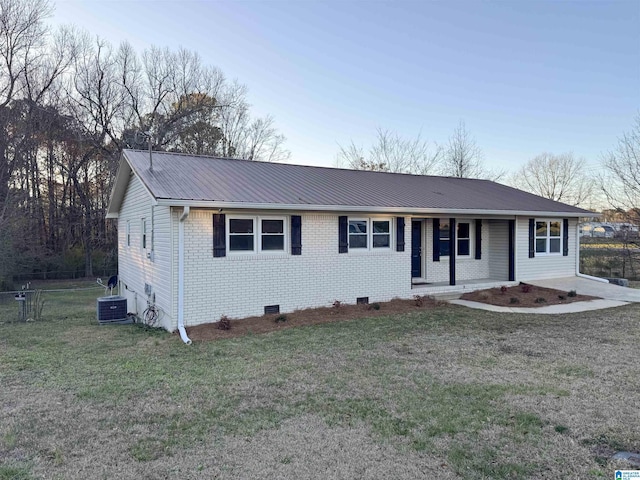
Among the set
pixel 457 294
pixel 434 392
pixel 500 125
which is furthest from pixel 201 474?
pixel 500 125

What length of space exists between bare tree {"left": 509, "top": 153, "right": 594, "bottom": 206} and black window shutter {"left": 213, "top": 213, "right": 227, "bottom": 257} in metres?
30.5

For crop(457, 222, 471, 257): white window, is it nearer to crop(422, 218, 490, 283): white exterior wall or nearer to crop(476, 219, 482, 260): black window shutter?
crop(422, 218, 490, 283): white exterior wall

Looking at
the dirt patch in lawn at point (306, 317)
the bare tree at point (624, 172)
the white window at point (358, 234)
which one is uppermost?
the bare tree at point (624, 172)

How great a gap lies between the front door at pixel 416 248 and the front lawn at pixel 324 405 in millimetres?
5227

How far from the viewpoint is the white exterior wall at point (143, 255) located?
876cm

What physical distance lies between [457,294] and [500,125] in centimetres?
1394

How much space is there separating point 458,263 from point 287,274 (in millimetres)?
6705

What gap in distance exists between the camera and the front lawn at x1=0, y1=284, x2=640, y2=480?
3.32m

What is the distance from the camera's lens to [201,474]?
10.3ft

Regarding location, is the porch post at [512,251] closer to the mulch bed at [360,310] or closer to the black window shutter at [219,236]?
the mulch bed at [360,310]

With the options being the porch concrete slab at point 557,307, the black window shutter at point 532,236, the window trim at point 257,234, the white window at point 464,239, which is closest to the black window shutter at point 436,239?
the white window at point 464,239

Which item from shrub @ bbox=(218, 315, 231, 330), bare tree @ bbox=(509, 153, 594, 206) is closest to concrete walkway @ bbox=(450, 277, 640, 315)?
shrub @ bbox=(218, 315, 231, 330)

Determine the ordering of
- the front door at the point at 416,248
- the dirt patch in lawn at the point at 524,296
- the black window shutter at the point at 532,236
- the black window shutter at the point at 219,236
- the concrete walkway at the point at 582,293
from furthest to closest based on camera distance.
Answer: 1. the black window shutter at the point at 532,236
2. the front door at the point at 416,248
3. the dirt patch in lawn at the point at 524,296
4. the concrete walkway at the point at 582,293
5. the black window shutter at the point at 219,236

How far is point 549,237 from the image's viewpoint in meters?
14.5
